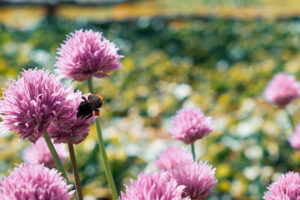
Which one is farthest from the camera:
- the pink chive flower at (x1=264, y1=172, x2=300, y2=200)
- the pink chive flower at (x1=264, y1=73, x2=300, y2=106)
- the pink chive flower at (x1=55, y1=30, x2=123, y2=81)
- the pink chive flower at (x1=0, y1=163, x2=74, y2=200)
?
the pink chive flower at (x1=264, y1=73, x2=300, y2=106)

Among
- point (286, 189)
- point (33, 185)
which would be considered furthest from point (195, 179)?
point (33, 185)

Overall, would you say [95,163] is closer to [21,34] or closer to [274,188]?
[274,188]

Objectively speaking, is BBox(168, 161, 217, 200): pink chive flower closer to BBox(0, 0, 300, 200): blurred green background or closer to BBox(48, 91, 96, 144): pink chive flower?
BBox(48, 91, 96, 144): pink chive flower

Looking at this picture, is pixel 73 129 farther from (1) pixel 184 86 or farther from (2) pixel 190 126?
(1) pixel 184 86

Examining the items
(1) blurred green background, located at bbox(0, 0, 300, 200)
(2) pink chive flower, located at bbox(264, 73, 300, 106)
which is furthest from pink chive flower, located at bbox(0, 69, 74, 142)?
(2) pink chive flower, located at bbox(264, 73, 300, 106)

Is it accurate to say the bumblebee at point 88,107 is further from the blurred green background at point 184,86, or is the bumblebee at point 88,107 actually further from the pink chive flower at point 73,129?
the blurred green background at point 184,86
